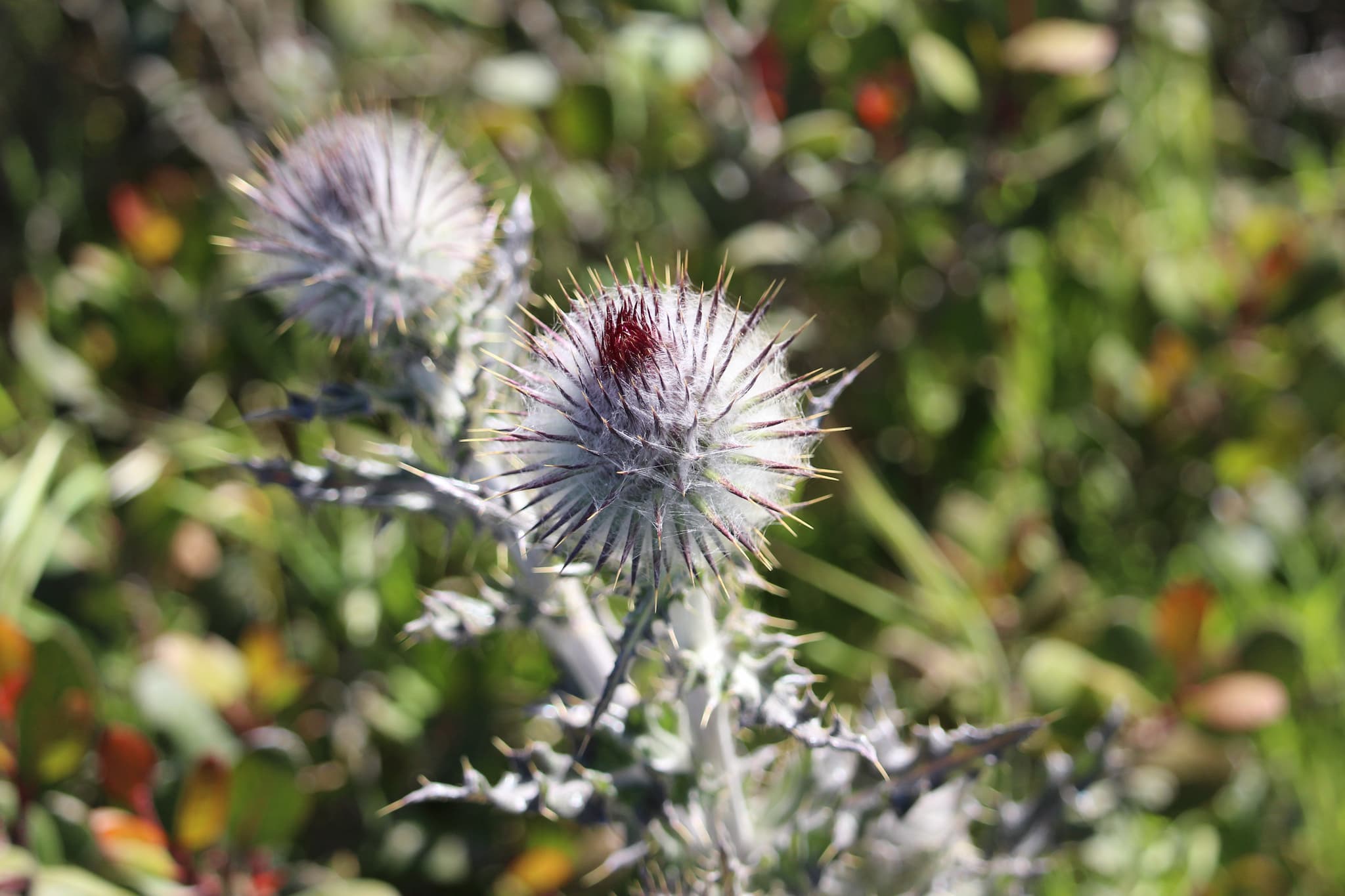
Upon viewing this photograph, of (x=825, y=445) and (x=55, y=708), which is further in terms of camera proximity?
(x=825, y=445)

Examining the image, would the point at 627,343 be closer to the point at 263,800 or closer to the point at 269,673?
the point at 263,800

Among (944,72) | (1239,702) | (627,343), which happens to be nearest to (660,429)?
(627,343)

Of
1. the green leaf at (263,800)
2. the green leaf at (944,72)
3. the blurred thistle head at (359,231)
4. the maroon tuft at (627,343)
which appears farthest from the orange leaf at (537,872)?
the green leaf at (944,72)

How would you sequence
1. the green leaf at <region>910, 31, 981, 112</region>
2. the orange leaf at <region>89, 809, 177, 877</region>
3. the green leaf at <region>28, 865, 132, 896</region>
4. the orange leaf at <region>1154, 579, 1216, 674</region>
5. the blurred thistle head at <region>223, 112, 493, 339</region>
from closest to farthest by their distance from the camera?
the blurred thistle head at <region>223, 112, 493, 339</region>
the green leaf at <region>28, 865, 132, 896</region>
the orange leaf at <region>89, 809, 177, 877</region>
the orange leaf at <region>1154, 579, 1216, 674</region>
the green leaf at <region>910, 31, 981, 112</region>

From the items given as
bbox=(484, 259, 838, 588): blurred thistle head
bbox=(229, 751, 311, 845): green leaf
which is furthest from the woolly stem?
bbox=(229, 751, 311, 845): green leaf

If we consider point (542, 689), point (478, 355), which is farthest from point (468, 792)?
point (542, 689)

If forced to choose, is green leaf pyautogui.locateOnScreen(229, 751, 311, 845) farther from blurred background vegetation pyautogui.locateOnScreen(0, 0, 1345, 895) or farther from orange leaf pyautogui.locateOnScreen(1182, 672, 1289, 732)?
orange leaf pyautogui.locateOnScreen(1182, 672, 1289, 732)
